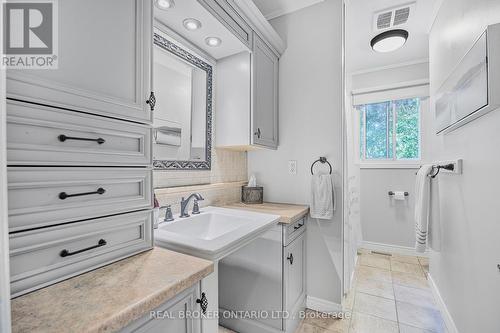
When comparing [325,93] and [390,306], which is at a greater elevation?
[325,93]

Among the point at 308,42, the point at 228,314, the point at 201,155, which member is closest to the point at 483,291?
the point at 228,314

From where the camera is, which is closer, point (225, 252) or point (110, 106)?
point (110, 106)

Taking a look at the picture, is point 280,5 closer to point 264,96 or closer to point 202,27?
point 264,96

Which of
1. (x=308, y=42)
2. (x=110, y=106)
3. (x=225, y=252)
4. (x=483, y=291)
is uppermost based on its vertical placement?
(x=308, y=42)

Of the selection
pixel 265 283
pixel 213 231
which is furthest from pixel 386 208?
pixel 213 231

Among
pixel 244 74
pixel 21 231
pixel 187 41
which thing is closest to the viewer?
pixel 21 231

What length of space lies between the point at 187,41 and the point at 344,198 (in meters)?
1.69

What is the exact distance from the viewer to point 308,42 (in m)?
1.96

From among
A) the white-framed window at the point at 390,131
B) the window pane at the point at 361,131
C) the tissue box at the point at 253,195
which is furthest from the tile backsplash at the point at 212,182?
the white-framed window at the point at 390,131

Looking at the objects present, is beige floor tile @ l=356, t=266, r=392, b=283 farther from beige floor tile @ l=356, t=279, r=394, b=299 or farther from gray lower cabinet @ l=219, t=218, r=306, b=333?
gray lower cabinet @ l=219, t=218, r=306, b=333

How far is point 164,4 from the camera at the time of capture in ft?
3.96

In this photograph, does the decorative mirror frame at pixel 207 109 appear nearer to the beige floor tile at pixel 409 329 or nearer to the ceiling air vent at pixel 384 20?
the ceiling air vent at pixel 384 20

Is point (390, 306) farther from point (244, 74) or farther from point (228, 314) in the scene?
point (244, 74)

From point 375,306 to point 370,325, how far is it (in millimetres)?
280
